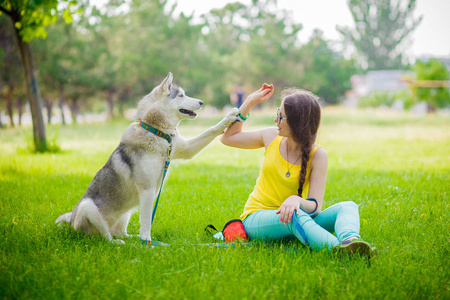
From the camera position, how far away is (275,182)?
Result: 3.38 metres

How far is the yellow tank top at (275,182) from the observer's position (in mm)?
3299

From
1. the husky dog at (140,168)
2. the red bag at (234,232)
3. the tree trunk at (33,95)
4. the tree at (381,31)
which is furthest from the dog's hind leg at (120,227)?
the tree at (381,31)

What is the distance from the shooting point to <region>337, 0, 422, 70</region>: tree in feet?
214

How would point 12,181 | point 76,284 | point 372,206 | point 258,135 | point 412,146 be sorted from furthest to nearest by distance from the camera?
point 412,146 < point 12,181 < point 372,206 < point 258,135 < point 76,284

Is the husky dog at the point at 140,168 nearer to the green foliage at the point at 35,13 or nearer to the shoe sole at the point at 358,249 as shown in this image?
the shoe sole at the point at 358,249

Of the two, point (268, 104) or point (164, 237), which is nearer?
point (164, 237)

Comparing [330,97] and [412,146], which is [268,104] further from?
[412,146]

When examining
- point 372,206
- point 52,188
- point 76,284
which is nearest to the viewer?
point 76,284

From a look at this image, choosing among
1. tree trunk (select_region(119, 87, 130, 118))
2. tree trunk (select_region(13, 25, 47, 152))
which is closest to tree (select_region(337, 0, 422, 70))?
tree trunk (select_region(119, 87, 130, 118))

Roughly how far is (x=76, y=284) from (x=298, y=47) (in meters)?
35.2

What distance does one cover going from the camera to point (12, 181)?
6113 millimetres

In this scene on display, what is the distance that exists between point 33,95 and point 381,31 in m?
68.3

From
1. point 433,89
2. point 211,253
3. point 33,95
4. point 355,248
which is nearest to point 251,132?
point 211,253

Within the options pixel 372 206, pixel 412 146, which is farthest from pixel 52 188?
pixel 412 146
